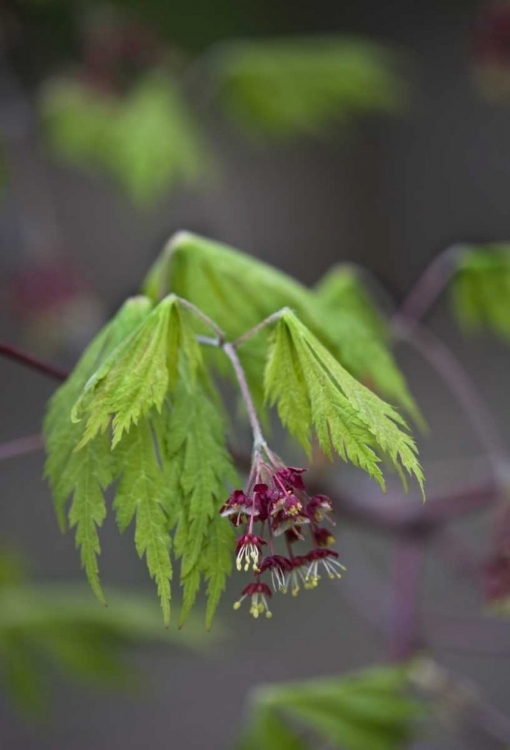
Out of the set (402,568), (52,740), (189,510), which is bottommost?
(52,740)

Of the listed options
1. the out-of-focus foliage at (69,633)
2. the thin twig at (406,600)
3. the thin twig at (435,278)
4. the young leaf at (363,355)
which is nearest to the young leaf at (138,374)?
the young leaf at (363,355)

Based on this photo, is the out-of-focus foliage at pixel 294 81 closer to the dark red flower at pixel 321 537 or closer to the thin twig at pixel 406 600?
the thin twig at pixel 406 600

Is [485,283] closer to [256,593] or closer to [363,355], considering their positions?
[363,355]

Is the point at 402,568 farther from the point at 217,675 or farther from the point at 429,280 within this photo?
the point at 217,675

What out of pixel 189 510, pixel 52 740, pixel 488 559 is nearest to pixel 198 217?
pixel 52 740

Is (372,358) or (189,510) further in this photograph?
(372,358)

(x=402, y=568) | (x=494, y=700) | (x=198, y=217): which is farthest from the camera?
(x=198, y=217)

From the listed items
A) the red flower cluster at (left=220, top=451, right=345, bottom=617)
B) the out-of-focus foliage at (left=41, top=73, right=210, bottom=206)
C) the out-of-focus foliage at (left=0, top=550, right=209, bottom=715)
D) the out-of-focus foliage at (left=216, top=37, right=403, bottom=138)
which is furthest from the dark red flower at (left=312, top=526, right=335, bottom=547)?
the out-of-focus foliage at (left=216, top=37, right=403, bottom=138)
